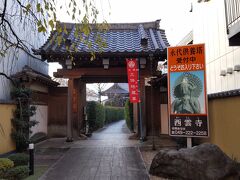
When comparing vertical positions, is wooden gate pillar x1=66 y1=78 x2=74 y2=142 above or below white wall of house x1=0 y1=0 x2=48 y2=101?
below

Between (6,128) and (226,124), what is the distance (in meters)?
7.35

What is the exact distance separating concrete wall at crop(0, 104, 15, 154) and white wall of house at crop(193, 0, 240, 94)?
26.1ft

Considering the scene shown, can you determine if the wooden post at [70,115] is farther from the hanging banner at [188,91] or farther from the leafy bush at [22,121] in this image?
the hanging banner at [188,91]

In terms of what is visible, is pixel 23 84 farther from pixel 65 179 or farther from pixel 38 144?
pixel 65 179

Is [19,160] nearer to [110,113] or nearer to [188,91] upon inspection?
[188,91]

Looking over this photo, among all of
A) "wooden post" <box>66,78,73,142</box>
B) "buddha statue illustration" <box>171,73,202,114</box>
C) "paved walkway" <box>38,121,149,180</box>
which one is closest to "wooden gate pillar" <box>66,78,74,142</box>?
"wooden post" <box>66,78,73,142</box>

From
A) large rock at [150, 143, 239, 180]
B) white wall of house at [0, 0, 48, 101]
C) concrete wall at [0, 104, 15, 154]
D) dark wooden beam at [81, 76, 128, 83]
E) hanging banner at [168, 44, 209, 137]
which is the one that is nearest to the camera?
large rock at [150, 143, 239, 180]

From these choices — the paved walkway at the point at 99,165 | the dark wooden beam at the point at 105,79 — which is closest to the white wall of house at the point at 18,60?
the dark wooden beam at the point at 105,79

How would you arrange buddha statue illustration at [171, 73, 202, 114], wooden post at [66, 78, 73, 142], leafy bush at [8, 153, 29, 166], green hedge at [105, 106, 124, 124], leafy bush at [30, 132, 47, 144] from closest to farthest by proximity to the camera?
buddha statue illustration at [171, 73, 202, 114]
leafy bush at [8, 153, 29, 166]
leafy bush at [30, 132, 47, 144]
wooden post at [66, 78, 73, 142]
green hedge at [105, 106, 124, 124]

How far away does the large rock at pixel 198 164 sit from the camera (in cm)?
637

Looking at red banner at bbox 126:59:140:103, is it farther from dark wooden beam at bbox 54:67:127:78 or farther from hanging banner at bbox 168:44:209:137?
hanging banner at bbox 168:44:209:137

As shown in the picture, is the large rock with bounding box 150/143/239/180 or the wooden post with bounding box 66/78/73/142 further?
the wooden post with bounding box 66/78/73/142

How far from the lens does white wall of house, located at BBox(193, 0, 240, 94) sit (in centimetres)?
1002

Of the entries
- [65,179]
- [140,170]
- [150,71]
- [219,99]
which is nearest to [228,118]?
[219,99]
